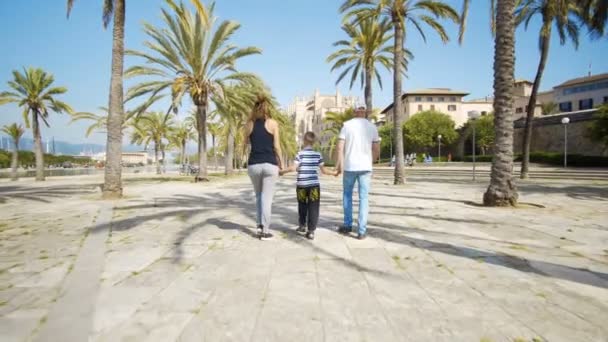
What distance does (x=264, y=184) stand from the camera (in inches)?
172

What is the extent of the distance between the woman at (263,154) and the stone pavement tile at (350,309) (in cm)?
157

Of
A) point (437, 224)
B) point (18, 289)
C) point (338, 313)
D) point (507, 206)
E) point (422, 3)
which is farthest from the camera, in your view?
point (422, 3)

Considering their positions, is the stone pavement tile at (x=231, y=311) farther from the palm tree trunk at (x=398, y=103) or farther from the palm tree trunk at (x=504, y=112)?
the palm tree trunk at (x=398, y=103)

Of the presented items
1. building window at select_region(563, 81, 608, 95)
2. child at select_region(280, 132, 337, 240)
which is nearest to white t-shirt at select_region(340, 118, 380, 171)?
child at select_region(280, 132, 337, 240)

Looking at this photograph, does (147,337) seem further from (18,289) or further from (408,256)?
(408,256)

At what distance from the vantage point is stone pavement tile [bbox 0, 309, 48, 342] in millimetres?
2049

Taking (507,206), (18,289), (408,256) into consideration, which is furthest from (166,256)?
(507,206)

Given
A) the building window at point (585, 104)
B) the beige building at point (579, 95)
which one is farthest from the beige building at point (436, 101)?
the building window at point (585, 104)

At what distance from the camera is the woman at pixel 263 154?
170 inches

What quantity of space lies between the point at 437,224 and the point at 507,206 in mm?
2994

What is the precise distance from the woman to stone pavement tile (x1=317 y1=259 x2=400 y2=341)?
1.57 metres

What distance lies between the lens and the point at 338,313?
231cm

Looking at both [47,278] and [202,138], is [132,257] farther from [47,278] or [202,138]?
[202,138]

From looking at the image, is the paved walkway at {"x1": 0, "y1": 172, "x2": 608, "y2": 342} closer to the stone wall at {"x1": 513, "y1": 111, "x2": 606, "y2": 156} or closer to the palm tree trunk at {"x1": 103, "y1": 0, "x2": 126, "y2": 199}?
the palm tree trunk at {"x1": 103, "y1": 0, "x2": 126, "y2": 199}
